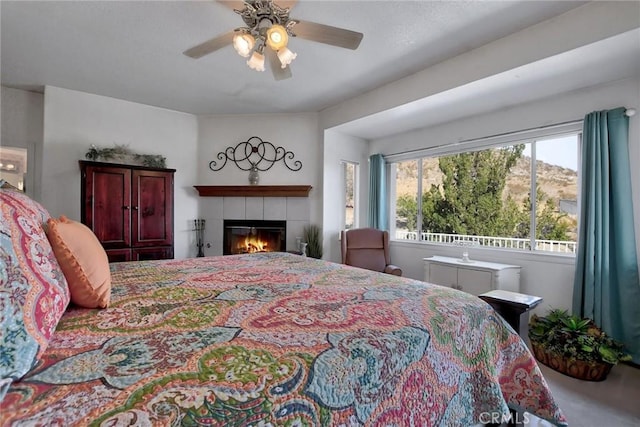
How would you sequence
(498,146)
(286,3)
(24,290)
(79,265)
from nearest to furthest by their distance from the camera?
(24,290) < (79,265) < (286,3) < (498,146)

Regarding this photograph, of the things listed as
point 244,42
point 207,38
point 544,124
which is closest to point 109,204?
point 207,38

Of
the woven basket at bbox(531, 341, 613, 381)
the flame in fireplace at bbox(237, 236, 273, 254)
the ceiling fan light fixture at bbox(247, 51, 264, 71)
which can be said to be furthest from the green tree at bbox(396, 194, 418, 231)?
the ceiling fan light fixture at bbox(247, 51, 264, 71)

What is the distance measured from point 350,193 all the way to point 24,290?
4.19 meters

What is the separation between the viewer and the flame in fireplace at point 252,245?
445 centimetres

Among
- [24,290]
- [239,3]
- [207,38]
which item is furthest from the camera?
[207,38]

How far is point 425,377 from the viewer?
930mm

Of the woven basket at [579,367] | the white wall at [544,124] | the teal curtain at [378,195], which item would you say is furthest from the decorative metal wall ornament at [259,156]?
the woven basket at [579,367]

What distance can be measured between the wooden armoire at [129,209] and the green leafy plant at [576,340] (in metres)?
4.03

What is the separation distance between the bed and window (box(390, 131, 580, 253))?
2.45m

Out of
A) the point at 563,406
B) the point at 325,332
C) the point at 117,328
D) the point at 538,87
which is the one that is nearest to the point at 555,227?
the point at 538,87

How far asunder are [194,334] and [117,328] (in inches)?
9.8

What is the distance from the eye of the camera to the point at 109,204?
3307 mm

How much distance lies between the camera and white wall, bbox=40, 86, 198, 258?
3438mm

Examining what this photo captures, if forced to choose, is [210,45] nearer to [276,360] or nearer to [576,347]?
[276,360]
